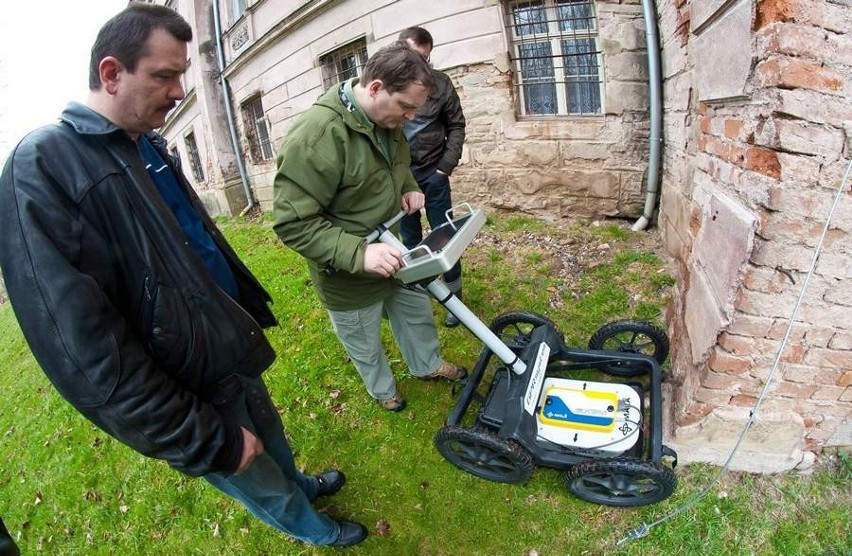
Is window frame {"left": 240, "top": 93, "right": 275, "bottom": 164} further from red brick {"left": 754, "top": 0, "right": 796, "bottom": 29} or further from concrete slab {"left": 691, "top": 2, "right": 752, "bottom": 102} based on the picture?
red brick {"left": 754, "top": 0, "right": 796, "bottom": 29}

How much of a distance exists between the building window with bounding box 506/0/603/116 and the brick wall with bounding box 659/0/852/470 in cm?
260

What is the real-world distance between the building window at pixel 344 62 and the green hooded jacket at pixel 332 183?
5910 mm

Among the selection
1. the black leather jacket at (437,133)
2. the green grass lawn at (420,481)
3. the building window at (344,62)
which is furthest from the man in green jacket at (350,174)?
the building window at (344,62)

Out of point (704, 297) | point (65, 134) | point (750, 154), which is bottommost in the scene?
point (704, 297)

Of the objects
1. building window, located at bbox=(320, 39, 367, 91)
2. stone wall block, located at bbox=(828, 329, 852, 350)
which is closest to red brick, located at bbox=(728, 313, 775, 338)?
stone wall block, located at bbox=(828, 329, 852, 350)

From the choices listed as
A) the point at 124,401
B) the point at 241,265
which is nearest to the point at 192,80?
the point at 241,265

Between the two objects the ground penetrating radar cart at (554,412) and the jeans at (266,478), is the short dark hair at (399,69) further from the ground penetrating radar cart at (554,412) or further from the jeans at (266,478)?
the jeans at (266,478)

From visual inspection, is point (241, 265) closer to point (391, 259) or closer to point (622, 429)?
point (391, 259)

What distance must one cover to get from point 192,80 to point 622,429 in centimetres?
1435

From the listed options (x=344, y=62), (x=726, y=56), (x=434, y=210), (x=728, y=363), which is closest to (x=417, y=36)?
(x=434, y=210)

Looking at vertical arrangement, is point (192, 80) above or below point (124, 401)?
above

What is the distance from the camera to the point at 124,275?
1.33m

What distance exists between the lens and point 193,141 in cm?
1488

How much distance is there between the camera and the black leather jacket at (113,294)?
1.15 metres
